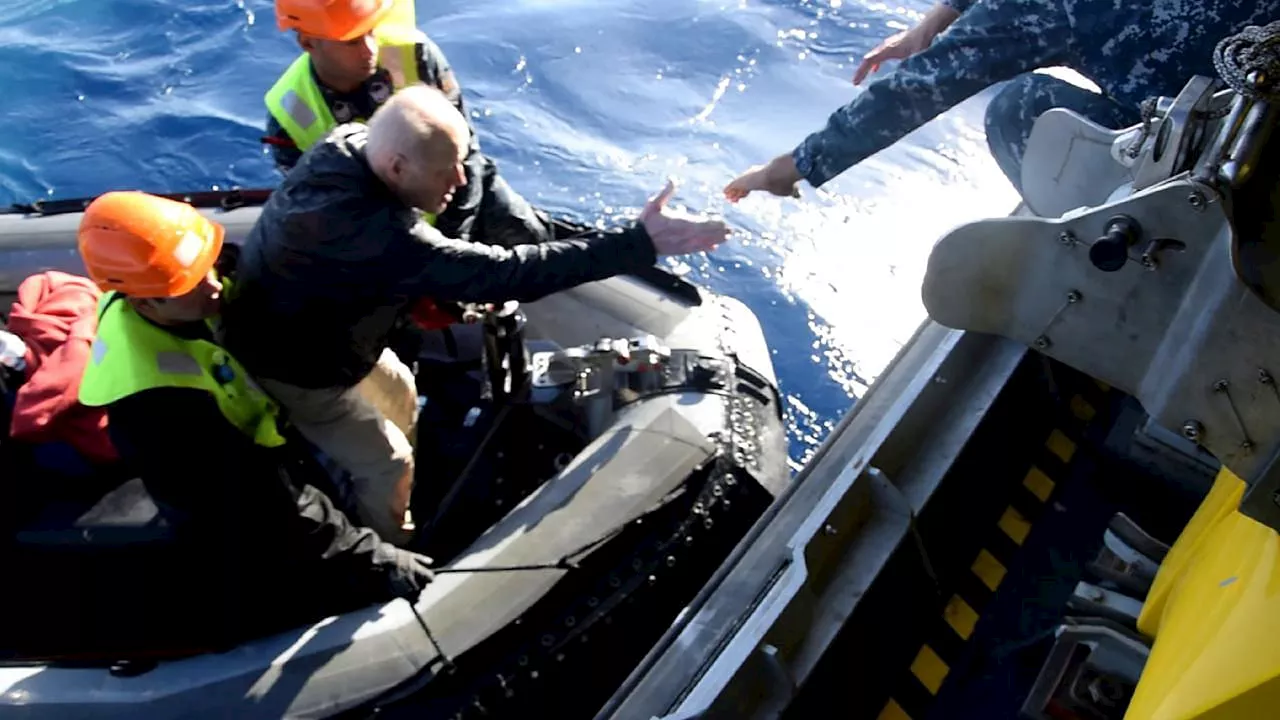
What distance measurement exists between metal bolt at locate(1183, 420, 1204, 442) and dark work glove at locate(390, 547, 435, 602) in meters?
1.93

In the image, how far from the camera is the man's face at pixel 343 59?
10.8 ft

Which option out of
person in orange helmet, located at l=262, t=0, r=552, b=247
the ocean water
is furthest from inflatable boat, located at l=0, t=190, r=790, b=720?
the ocean water

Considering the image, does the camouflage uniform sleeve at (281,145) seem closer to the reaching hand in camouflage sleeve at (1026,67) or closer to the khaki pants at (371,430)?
→ the khaki pants at (371,430)

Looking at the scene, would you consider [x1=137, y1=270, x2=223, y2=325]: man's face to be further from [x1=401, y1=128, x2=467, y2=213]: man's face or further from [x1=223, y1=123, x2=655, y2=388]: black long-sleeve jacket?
[x1=401, y1=128, x2=467, y2=213]: man's face

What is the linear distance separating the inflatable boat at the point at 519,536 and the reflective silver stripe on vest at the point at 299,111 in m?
0.61

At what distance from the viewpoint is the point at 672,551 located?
298 cm

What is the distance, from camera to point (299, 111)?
3.39 meters

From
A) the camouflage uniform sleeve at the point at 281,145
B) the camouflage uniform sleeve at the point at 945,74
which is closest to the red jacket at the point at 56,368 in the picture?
the camouflage uniform sleeve at the point at 281,145

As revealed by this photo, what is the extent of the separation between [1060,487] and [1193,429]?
950mm

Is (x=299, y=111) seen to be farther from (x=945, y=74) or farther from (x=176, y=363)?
(x=945, y=74)

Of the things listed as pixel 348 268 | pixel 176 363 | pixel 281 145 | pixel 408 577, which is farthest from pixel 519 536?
pixel 281 145

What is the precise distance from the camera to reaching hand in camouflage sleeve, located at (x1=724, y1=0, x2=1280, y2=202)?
98.2 inches

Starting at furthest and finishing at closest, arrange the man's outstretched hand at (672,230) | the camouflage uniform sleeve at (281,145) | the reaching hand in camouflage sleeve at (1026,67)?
the camouflage uniform sleeve at (281,145) → the man's outstretched hand at (672,230) → the reaching hand in camouflage sleeve at (1026,67)

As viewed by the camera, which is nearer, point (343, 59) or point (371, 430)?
point (371, 430)
